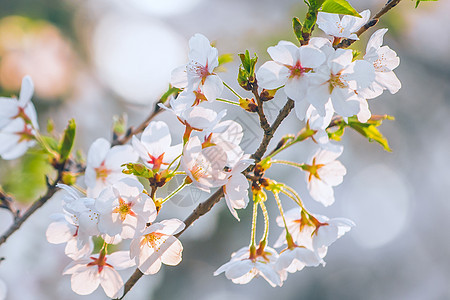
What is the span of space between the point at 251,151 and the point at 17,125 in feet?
2.20

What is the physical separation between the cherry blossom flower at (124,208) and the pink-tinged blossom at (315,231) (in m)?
0.20

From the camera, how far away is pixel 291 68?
47 cm

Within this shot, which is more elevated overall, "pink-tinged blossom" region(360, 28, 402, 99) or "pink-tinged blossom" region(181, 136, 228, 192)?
"pink-tinged blossom" region(360, 28, 402, 99)

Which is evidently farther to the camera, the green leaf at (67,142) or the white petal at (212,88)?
the green leaf at (67,142)

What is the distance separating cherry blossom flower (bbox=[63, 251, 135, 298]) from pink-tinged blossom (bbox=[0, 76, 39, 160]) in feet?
0.78

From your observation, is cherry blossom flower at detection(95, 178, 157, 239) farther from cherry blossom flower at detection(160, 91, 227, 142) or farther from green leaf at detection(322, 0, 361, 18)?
green leaf at detection(322, 0, 361, 18)

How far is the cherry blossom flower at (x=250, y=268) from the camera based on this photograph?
0.54m

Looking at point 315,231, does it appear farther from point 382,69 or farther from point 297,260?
point 382,69

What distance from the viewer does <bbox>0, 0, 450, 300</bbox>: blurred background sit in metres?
1.65

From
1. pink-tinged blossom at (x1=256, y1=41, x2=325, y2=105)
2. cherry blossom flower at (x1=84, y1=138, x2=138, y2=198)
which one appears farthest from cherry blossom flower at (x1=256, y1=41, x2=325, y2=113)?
cherry blossom flower at (x1=84, y1=138, x2=138, y2=198)

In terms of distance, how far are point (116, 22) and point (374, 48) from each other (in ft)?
9.65

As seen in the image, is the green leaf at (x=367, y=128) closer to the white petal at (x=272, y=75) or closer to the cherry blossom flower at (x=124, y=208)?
the white petal at (x=272, y=75)

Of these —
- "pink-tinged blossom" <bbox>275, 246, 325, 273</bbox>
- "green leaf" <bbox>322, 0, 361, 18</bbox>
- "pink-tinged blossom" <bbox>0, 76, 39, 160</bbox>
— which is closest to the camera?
"green leaf" <bbox>322, 0, 361, 18</bbox>

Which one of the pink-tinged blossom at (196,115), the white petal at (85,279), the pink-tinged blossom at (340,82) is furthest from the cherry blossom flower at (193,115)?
the white petal at (85,279)
